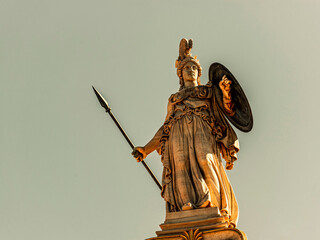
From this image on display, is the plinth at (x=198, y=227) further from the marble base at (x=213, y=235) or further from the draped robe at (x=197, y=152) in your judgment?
the draped robe at (x=197, y=152)

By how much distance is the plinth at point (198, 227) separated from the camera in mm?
10500

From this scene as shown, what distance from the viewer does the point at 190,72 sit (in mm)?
13305

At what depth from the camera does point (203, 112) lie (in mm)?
12617

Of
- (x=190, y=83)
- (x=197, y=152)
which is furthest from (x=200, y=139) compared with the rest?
(x=190, y=83)

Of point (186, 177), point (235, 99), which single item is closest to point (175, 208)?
point (186, 177)

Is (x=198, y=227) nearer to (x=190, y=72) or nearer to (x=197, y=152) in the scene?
(x=197, y=152)

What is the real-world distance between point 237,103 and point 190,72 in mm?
1253

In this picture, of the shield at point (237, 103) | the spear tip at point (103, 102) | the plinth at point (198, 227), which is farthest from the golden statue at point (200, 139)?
the spear tip at point (103, 102)

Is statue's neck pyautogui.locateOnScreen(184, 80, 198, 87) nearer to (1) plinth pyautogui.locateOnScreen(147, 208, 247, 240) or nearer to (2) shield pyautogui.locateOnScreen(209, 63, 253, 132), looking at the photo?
(2) shield pyautogui.locateOnScreen(209, 63, 253, 132)

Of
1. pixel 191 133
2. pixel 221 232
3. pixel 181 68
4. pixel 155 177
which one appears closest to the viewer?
pixel 221 232

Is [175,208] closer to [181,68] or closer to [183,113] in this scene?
[183,113]

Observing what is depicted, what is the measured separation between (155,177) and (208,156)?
2.97m

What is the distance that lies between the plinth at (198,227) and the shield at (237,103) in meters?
2.37

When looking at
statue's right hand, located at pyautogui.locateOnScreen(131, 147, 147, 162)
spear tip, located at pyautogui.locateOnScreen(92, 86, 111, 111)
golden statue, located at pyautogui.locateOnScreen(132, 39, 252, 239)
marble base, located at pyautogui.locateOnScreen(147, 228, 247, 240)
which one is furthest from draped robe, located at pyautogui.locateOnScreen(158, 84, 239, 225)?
spear tip, located at pyautogui.locateOnScreen(92, 86, 111, 111)
